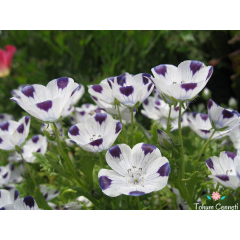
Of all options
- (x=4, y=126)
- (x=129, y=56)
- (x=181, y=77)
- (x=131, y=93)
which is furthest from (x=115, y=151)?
(x=129, y=56)

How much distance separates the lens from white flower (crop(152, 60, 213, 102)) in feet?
2.51

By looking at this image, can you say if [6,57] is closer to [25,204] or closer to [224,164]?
[25,204]

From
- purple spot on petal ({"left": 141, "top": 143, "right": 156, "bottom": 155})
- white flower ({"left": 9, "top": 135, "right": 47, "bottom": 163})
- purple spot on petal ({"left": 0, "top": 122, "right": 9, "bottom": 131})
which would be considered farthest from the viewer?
white flower ({"left": 9, "top": 135, "right": 47, "bottom": 163})

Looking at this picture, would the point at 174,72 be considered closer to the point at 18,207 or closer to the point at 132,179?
the point at 132,179

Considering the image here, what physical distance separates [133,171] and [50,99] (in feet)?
0.97

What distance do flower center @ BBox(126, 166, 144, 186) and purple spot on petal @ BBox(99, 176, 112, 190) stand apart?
0.19 feet

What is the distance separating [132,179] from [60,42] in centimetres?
165

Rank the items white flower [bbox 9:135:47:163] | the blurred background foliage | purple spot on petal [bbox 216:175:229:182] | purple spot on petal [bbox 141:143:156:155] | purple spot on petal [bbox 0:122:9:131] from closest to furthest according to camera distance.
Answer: purple spot on petal [bbox 216:175:229:182] → purple spot on petal [bbox 141:143:156:155] → purple spot on petal [bbox 0:122:9:131] → white flower [bbox 9:135:47:163] → the blurred background foliage

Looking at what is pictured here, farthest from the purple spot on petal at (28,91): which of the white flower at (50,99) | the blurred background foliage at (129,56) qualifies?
the blurred background foliage at (129,56)

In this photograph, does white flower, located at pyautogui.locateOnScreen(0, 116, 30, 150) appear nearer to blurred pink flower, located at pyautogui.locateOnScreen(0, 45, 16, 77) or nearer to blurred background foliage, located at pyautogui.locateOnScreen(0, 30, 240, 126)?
blurred background foliage, located at pyautogui.locateOnScreen(0, 30, 240, 126)

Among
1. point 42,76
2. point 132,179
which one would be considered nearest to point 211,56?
point 42,76

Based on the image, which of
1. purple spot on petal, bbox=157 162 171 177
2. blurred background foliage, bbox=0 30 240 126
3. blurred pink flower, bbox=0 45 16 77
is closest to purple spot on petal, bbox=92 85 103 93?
purple spot on petal, bbox=157 162 171 177

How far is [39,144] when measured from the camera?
1.26 meters

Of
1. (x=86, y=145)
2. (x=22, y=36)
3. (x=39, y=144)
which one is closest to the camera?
(x=86, y=145)
